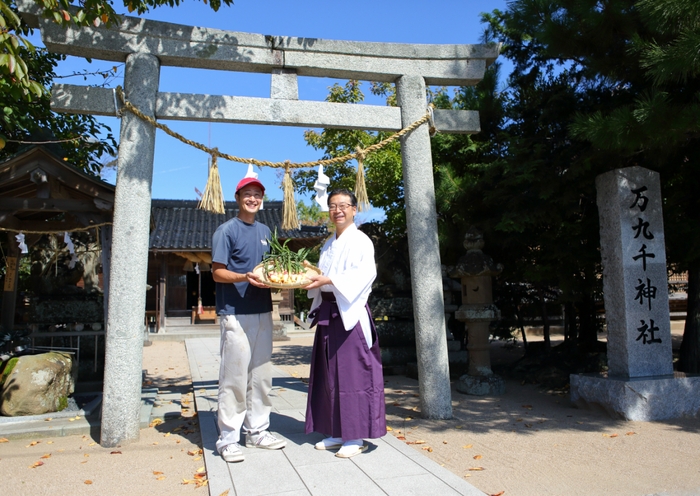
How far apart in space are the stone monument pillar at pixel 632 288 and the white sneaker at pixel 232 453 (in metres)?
3.72

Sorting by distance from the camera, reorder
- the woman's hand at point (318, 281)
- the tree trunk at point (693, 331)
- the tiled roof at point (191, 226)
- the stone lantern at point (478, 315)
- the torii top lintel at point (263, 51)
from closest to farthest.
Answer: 1. the woman's hand at point (318, 281)
2. the torii top lintel at point (263, 51)
3. the tree trunk at point (693, 331)
4. the stone lantern at point (478, 315)
5. the tiled roof at point (191, 226)

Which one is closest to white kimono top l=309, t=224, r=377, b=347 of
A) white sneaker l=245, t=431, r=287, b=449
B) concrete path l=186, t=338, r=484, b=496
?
concrete path l=186, t=338, r=484, b=496

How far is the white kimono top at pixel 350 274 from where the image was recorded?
380cm

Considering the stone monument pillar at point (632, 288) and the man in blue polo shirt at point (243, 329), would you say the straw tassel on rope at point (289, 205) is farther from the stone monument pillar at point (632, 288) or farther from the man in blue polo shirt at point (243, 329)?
the stone monument pillar at point (632, 288)

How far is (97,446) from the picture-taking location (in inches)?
170

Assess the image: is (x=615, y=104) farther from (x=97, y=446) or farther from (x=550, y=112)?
(x=97, y=446)

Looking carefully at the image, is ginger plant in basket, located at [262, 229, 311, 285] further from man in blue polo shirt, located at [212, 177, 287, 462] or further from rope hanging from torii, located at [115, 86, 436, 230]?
rope hanging from torii, located at [115, 86, 436, 230]

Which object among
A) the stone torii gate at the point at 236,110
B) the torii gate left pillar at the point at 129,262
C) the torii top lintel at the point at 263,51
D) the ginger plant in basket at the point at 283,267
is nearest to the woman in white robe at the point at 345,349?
the ginger plant in basket at the point at 283,267

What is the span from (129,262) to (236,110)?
1676mm

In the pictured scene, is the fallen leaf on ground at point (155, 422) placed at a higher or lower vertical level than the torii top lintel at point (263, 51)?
lower

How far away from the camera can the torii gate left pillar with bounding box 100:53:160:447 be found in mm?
4324

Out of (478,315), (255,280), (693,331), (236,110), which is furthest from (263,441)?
(693,331)

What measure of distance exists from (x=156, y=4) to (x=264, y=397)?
4.58 m

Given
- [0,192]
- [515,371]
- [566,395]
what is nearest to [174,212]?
[0,192]
